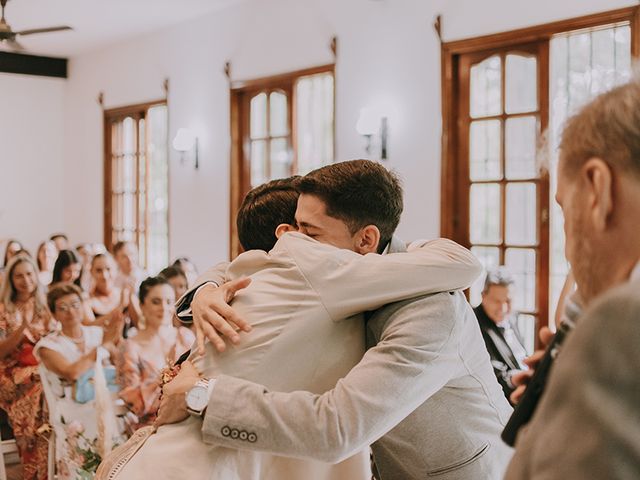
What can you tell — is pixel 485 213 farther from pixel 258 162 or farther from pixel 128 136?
pixel 128 136

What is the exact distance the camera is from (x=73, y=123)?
11180 mm

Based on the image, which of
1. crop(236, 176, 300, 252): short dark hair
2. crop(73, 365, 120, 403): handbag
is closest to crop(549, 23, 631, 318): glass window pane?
crop(73, 365, 120, 403): handbag

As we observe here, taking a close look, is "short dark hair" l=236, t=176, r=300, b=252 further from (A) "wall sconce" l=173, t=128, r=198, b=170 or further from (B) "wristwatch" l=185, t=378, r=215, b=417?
(A) "wall sconce" l=173, t=128, r=198, b=170

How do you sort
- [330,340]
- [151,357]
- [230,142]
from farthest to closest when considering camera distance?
[230,142], [151,357], [330,340]

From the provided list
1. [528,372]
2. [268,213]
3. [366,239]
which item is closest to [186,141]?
[268,213]

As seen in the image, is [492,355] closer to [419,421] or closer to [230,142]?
[419,421]

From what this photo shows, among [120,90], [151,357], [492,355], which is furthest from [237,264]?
[120,90]

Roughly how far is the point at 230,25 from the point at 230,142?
1.17 metres

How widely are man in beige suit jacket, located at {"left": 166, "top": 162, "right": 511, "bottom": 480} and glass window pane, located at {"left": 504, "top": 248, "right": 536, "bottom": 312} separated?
3934 mm

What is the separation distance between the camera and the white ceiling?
26.8 feet

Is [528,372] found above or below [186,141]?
below

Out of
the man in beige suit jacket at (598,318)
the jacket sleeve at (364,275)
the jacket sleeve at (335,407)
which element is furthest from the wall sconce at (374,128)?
the man in beige suit jacket at (598,318)

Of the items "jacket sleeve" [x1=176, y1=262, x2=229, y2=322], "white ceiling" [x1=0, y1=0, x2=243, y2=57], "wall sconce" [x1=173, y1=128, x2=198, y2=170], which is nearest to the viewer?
"jacket sleeve" [x1=176, y1=262, x2=229, y2=322]

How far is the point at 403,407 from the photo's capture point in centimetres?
140
